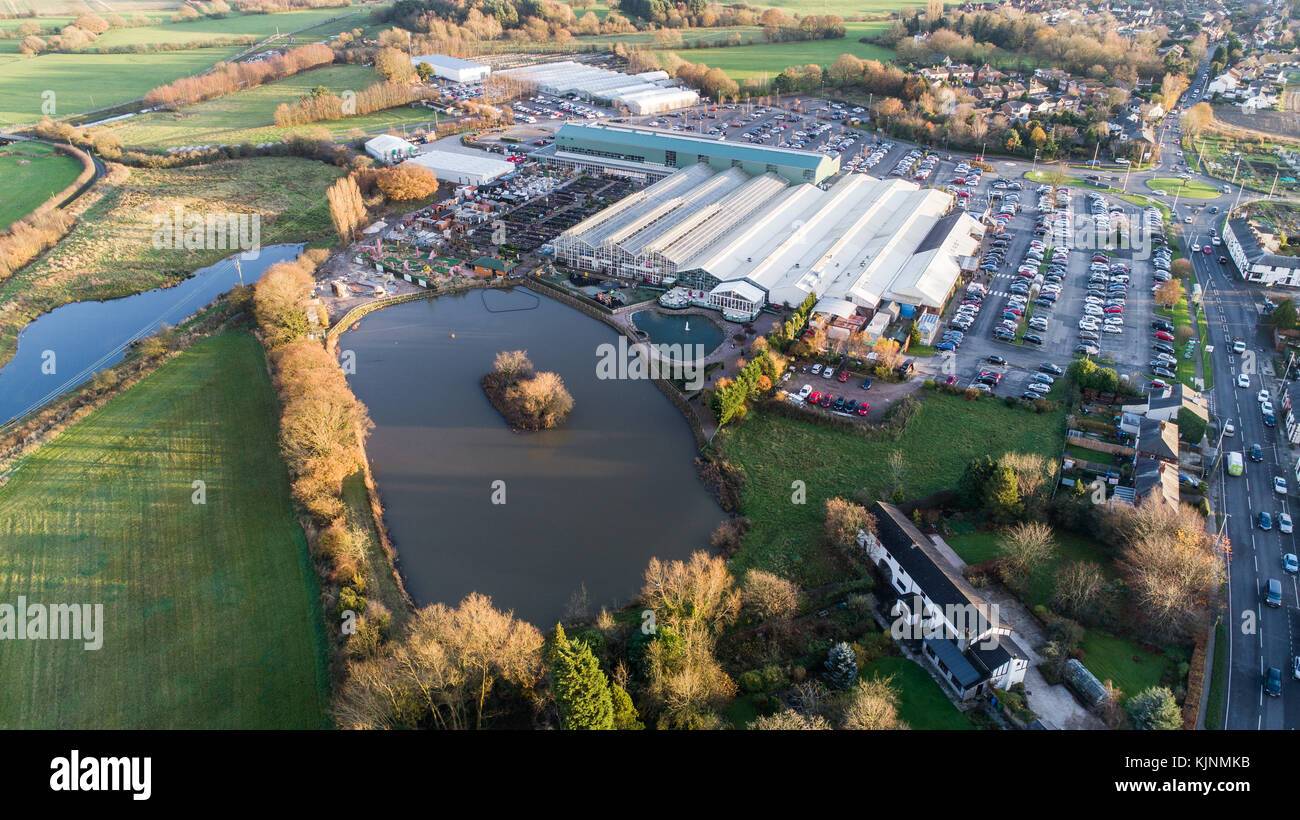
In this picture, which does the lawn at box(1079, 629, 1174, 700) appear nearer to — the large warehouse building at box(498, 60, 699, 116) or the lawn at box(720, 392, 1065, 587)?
Result: the lawn at box(720, 392, 1065, 587)

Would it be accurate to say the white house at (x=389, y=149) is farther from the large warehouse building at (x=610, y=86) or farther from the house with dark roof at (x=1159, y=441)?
the house with dark roof at (x=1159, y=441)

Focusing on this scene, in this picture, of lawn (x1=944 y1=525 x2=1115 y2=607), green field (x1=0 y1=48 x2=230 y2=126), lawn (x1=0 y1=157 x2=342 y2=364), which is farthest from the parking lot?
green field (x1=0 y1=48 x2=230 y2=126)

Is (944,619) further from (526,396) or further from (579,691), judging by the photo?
(526,396)

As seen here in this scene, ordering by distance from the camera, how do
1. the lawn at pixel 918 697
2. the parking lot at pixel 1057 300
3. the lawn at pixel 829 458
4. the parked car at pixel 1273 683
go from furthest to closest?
the parking lot at pixel 1057 300
the lawn at pixel 829 458
the parked car at pixel 1273 683
the lawn at pixel 918 697

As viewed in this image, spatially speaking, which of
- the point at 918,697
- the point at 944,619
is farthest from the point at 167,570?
the point at 944,619

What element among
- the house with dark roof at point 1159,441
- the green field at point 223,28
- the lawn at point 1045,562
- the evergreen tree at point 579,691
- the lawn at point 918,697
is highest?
the green field at point 223,28

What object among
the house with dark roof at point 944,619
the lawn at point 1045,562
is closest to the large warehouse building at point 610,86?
the lawn at point 1045,562

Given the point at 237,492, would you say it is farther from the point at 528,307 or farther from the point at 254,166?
the point at 254,166
